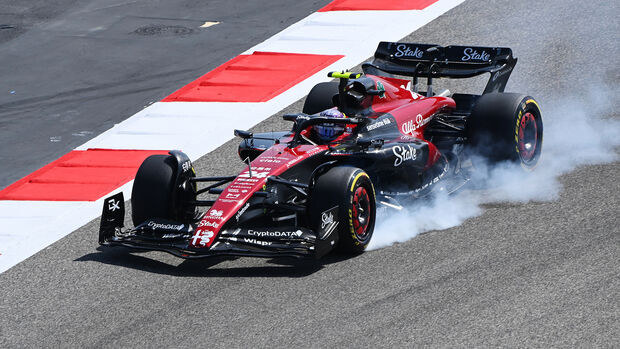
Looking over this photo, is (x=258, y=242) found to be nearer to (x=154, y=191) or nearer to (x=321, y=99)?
(x=154, y=191)

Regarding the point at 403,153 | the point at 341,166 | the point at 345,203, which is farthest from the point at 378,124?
the point at 345,203

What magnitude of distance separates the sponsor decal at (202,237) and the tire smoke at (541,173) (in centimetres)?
154

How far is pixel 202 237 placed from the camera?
823 cm

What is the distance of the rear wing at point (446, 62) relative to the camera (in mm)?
11078

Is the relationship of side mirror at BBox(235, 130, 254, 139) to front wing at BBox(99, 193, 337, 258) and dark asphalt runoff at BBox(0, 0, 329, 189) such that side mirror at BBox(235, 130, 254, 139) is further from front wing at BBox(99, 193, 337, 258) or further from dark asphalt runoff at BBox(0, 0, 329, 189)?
dark asphalt runoff at BBox(0, 0, 329, 189)

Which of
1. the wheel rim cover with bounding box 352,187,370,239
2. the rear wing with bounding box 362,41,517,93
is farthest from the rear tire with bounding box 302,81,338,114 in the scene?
the wheel rim cover with bounding box 352,187,370,239

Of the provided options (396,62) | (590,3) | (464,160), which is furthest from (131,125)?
(590,3)

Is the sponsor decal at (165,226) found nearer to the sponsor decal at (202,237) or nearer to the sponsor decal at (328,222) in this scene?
the sponsor decal at (202,237)

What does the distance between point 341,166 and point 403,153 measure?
103cm

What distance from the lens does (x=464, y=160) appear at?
1050 centimetres

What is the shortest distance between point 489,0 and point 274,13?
383cm

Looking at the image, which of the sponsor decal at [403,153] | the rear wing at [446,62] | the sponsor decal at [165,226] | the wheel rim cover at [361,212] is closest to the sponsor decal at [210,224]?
the sponsor decal at [165,226]

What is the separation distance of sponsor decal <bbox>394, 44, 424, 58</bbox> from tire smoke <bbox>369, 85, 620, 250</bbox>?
1.86 meters

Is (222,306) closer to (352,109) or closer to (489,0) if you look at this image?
(352,109)
